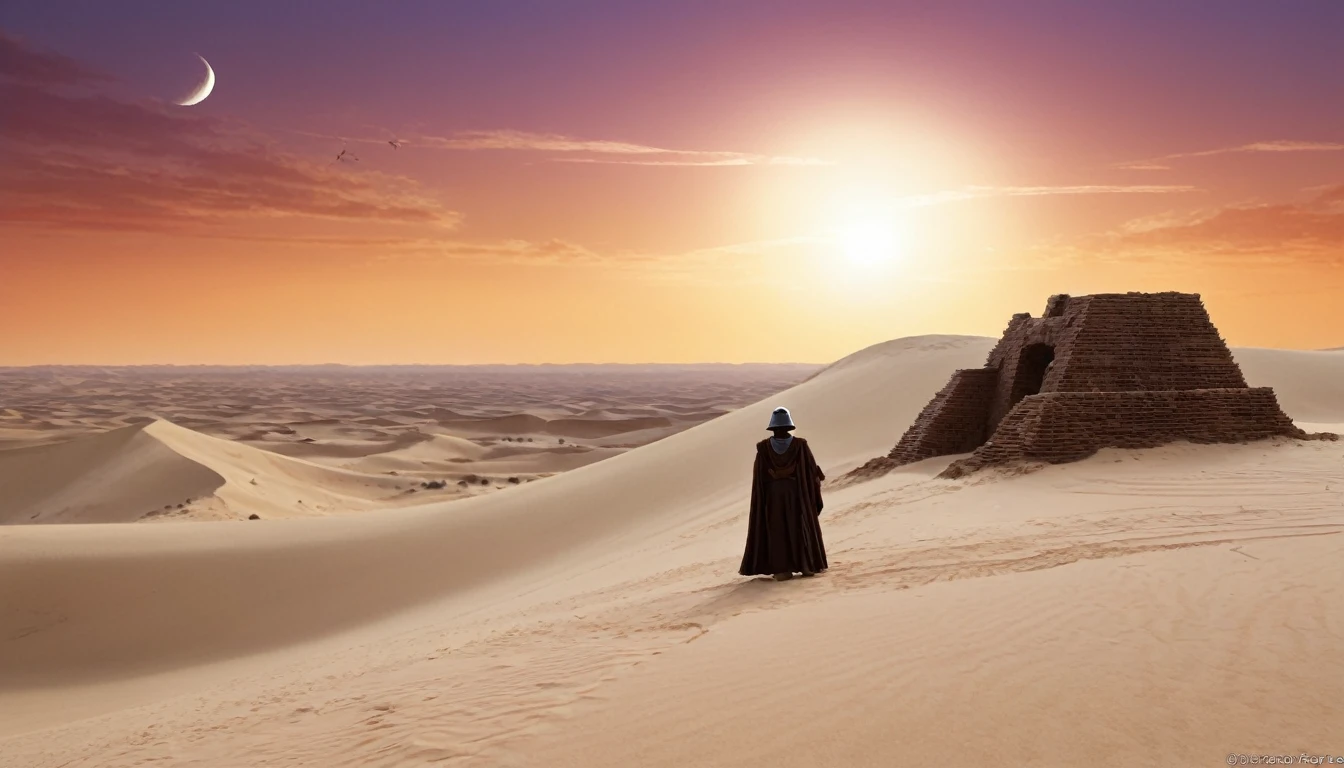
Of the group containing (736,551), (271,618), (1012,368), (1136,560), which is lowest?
(271,618)

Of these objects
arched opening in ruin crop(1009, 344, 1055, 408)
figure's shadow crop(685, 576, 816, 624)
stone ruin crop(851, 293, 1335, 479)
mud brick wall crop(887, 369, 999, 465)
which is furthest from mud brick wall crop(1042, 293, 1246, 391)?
figure's shadow crop(685, 576, 816, 624)

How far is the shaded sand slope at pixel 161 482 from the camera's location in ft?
95.8

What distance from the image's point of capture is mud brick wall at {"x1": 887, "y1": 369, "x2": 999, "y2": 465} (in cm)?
1627

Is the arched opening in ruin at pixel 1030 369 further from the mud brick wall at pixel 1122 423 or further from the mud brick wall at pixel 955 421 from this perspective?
the mud brick wall at pixel 1122 423

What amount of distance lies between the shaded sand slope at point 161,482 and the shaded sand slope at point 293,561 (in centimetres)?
998

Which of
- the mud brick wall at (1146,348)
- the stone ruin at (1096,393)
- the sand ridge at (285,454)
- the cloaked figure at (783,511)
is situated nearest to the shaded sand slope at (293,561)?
the stone ruin at (1096,393)

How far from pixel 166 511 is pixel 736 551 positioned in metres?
22.5

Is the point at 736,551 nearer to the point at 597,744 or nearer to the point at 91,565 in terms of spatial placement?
the point at 597,744

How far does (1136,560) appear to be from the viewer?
7098 mm

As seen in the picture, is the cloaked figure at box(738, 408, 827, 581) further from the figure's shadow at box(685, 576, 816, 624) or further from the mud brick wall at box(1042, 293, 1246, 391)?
the mud brick wall at box(1042, 293, 1246, 391)

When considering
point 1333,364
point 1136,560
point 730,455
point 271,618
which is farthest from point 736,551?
point 1333,364

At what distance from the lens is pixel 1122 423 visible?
12805mm

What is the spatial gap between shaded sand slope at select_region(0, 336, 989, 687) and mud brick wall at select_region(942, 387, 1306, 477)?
7.81m

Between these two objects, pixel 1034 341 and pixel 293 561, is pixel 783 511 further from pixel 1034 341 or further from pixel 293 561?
pixel 293 561
